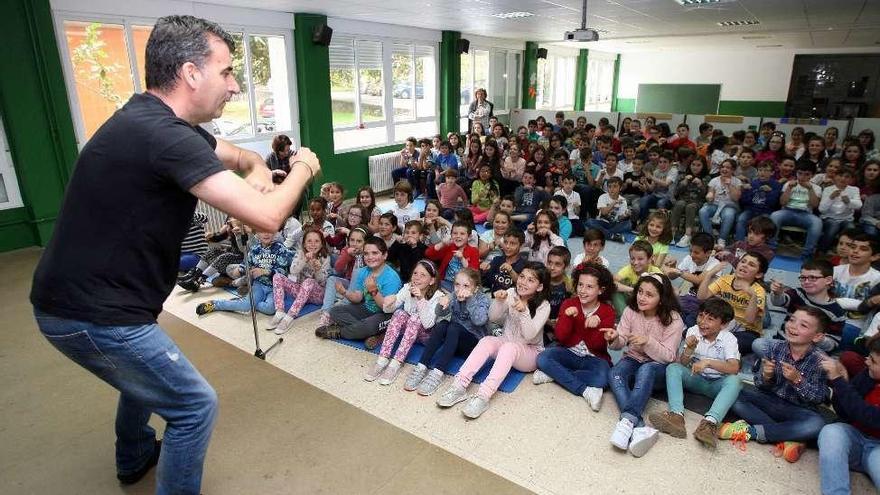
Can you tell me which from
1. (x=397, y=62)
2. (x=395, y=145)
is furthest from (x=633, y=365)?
(x=397, y=62)

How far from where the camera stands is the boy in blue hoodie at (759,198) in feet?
19.0

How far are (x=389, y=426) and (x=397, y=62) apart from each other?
7.73 metres

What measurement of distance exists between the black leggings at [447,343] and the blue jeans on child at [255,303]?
155cm

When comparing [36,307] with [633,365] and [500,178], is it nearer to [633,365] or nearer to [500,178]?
[633,365]

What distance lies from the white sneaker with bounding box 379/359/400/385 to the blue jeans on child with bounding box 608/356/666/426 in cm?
128

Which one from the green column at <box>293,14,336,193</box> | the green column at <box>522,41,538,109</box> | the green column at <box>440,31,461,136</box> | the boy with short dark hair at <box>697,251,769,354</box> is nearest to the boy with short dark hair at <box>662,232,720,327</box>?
the boy with short dark hair at <box>697,251,769,354</box>

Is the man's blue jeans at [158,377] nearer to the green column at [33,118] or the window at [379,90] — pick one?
the green column at [33,118]

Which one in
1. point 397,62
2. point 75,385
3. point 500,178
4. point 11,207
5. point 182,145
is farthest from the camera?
point 397,62

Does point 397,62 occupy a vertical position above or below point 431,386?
above

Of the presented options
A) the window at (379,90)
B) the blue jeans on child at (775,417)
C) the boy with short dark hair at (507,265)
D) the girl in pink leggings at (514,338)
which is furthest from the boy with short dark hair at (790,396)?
the window at (379,90)

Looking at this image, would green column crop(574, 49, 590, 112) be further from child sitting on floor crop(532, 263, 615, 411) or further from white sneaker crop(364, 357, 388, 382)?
white sneaker crop(364, 357, 388, 382)

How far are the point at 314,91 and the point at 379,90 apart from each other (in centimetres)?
158

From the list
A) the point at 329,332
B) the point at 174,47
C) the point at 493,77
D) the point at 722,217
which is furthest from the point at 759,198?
the point at 493,77

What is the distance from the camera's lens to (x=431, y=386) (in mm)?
3031
